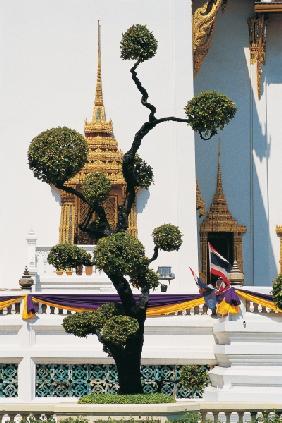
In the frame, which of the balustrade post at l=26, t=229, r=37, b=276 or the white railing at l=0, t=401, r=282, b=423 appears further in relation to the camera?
the balustrade post at l=26, t=229, r=37, b=276

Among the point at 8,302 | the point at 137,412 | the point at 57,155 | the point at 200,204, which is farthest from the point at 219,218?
the point at 137,412

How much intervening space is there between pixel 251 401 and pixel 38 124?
8969mm

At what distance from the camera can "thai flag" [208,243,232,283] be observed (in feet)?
94.2

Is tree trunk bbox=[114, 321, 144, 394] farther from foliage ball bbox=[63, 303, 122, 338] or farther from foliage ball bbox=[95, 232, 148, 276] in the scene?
foliage ball bbox=[95, 232, 148, 276]

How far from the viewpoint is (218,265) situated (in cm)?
2977

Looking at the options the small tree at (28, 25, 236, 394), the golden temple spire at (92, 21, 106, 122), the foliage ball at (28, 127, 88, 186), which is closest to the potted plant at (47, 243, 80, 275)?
the small tree at (28, 25, 236, 394)

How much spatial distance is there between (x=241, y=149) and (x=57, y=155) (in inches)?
569

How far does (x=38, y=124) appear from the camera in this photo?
33.5m

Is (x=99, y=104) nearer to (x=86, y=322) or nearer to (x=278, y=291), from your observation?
(x=278, y=291)

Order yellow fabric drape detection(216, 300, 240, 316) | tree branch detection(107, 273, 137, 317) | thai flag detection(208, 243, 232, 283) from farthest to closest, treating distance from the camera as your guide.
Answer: thai flag detection(208, 243, 232, 283) → yellow fabric drape detection(216, 300, 240, 316) → tree branch detection(107, 273, 137, 317)

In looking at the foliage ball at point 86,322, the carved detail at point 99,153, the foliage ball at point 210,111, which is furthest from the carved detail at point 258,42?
the foliage ball at point 86,322

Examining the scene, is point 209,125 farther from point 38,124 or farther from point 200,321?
point 38,124

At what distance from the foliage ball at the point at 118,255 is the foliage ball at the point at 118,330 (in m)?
0.69

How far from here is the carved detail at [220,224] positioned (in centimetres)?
3688
